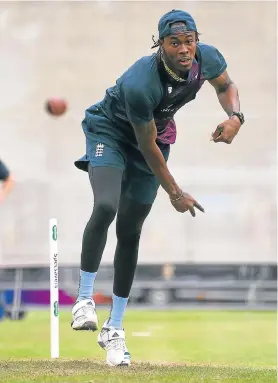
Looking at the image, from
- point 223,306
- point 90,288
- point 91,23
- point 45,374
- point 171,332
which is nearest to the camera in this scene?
point 45,374

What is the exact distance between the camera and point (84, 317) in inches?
207

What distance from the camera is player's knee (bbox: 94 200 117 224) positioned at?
5105 millimetres

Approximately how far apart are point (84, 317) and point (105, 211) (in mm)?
571

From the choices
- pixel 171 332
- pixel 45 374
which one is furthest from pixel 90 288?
pixel 171 332

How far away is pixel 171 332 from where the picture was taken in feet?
33.4

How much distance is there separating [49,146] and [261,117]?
2.49 m

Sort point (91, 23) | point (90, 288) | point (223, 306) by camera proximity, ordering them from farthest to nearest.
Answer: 1. point (223, 306)
2. point (91, 23)
3. point (90, 288)

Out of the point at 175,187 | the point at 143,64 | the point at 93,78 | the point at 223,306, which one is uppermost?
the point at 93,78

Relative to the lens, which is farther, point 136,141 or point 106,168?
point 136,141

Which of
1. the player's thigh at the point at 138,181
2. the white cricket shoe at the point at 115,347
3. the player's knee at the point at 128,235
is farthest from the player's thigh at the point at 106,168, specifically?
the white cricket shoe at the point at 115,347

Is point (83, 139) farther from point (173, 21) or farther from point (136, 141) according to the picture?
point (173, 21)

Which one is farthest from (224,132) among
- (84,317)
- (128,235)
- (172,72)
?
(84,317)

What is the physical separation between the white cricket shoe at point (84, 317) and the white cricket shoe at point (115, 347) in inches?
9.3

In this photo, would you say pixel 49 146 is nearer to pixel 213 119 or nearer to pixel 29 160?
pixel 29 160
